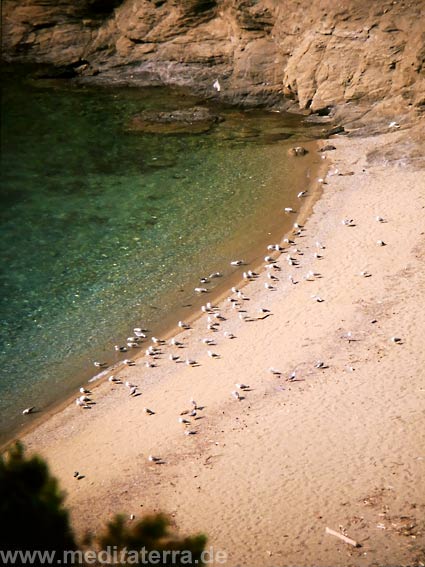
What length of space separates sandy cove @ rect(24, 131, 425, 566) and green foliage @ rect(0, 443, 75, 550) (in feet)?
17.4

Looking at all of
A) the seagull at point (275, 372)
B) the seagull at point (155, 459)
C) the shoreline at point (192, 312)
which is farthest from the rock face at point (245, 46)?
the seagull at point (155, 459)

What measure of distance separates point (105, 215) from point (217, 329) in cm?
740

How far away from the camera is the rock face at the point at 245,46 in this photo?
25.5 meters

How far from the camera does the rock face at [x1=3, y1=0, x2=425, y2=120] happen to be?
25.5 m

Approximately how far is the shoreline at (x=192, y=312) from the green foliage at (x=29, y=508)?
849cm

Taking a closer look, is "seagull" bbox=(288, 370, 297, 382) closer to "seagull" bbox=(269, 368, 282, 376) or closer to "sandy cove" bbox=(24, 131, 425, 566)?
"sandy cove" bbox=(24, 131, 425, 566)

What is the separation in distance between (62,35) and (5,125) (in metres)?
5.56

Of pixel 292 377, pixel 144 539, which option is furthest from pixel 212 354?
pixel 144 539

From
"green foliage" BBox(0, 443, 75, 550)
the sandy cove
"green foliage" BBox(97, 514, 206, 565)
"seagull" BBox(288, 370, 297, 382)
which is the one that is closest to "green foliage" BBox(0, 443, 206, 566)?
"green foliage" BBox(0, 443, 75, 550)

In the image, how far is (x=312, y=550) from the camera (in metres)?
10.8

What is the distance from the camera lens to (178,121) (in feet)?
93.1

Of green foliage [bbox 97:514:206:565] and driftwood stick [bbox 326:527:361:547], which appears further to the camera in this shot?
driftwood stick [bbox 326:527:361:547]

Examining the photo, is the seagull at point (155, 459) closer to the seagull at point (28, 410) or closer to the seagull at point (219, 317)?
the seagull at point (28, 410)

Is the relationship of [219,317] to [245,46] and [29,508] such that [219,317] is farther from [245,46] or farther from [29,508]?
[245,46]
